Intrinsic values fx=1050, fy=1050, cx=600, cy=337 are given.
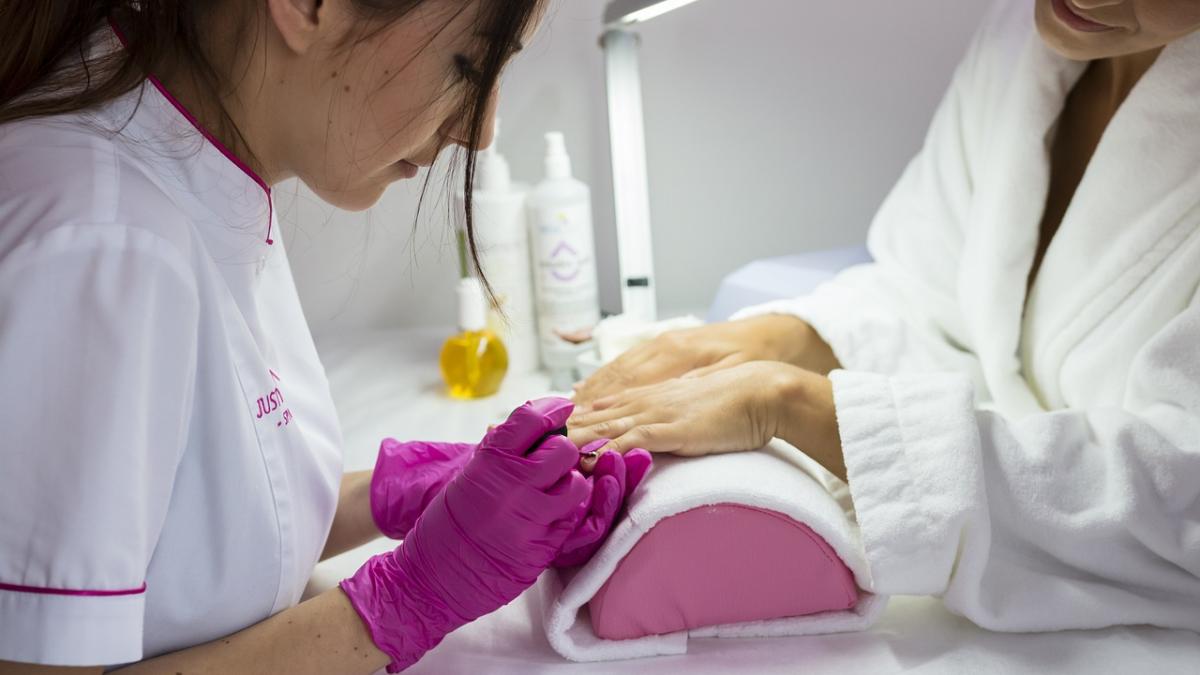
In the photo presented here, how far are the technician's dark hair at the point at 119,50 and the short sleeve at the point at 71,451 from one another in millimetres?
143

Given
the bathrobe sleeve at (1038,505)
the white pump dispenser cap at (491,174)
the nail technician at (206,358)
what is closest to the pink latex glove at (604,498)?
the nail technician at (206,358)

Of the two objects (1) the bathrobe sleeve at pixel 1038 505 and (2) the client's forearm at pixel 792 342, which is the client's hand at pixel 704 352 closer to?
(2) the client's forearm at pixel 792 342

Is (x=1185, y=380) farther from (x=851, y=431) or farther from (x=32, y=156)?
(x=32, y=156)

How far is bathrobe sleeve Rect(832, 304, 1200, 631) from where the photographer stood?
793 mm

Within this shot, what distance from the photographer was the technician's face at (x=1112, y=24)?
870mm

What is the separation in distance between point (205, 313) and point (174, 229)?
56 millimetres

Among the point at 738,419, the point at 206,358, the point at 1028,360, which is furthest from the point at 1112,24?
the point at 206,358

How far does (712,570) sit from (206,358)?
397mm

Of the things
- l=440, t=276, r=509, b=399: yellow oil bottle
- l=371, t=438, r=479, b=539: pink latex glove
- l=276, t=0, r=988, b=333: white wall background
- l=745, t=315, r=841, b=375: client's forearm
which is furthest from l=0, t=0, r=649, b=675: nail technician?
l=276, t=0, r=988, b=333: white wall background

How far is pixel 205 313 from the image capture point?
0.67 m

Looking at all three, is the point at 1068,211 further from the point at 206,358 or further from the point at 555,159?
the point at 206,358

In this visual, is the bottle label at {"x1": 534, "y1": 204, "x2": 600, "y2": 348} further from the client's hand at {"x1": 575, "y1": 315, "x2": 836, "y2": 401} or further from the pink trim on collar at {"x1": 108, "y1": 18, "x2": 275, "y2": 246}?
the pink trim on collar at {"x1": 108, "y1": 18, "x2": 275, "y2": 246}

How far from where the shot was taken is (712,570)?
2.63 ft

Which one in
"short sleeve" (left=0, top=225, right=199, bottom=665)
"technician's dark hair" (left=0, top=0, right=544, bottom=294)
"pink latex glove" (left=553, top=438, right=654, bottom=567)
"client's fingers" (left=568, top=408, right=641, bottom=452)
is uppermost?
"technician's dark hair" (left=0, top=0, right=544, bottom=294)
